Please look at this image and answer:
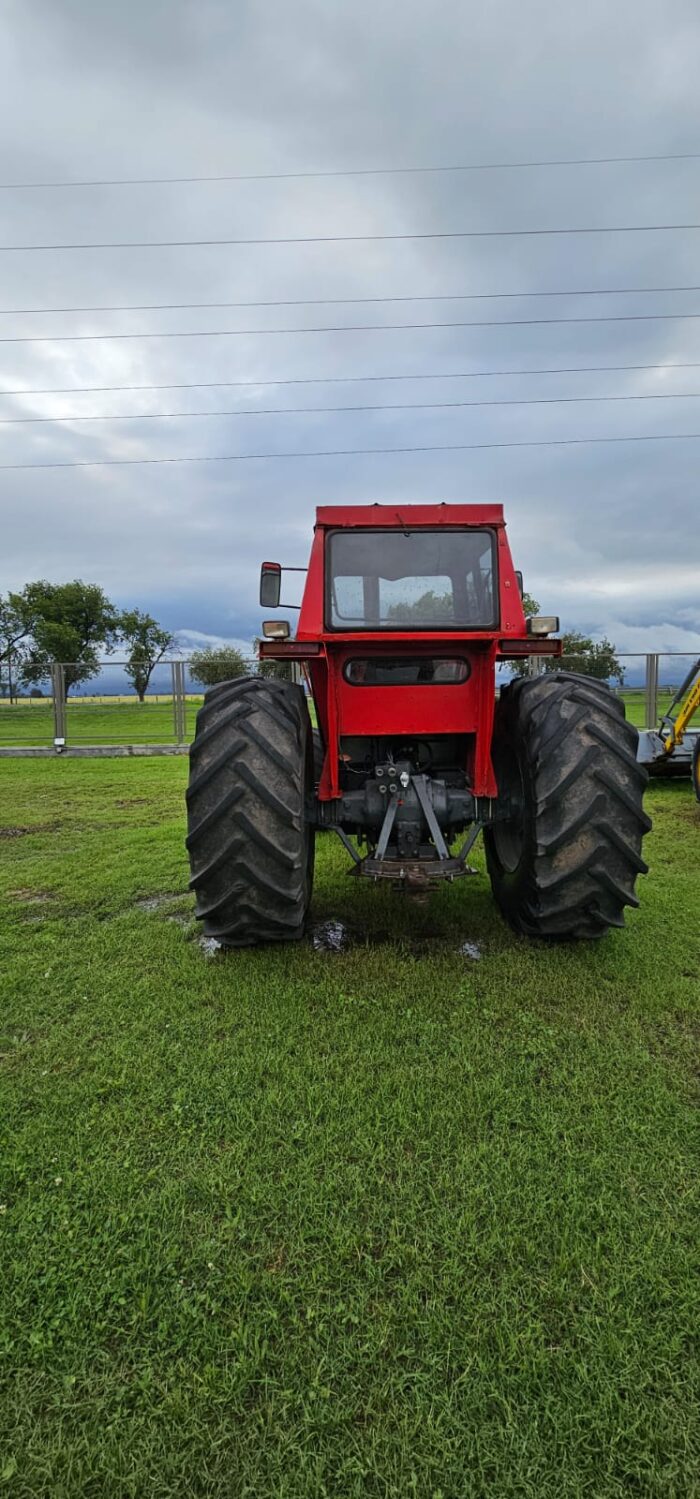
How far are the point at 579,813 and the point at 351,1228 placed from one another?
184 centimetres

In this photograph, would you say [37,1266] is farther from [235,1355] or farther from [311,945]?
[311,945]

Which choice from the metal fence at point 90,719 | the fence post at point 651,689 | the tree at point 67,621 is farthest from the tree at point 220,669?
the tree at point 67,621

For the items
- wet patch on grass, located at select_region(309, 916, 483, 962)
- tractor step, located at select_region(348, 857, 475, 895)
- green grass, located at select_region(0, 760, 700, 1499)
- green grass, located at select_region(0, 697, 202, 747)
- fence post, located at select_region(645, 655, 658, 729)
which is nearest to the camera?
green grass, located at select_region(0, 760, 700, 1499)

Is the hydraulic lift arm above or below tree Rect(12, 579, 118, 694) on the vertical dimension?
below

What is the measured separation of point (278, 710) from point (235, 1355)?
223 cm

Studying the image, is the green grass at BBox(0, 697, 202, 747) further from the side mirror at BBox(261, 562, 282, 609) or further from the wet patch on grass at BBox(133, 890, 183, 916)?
the side mirror at BBox(261, 562, 282, 609)

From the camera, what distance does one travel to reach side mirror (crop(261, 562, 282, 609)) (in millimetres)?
3898

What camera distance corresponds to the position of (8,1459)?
123cm

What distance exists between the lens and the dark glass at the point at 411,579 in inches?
135

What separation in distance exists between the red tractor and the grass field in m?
10.6

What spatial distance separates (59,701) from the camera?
543 inches

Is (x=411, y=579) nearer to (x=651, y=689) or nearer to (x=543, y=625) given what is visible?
(x=543, y=625)

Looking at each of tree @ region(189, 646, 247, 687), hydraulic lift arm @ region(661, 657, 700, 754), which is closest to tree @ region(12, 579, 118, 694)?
tree @ region(189, 646, 247, 687)

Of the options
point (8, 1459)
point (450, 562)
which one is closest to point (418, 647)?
point (450, 562)
